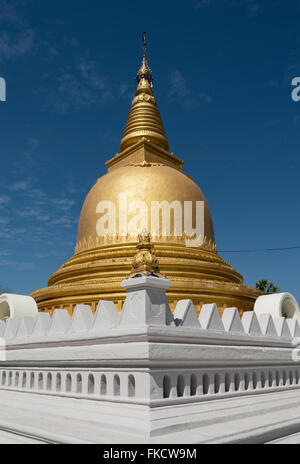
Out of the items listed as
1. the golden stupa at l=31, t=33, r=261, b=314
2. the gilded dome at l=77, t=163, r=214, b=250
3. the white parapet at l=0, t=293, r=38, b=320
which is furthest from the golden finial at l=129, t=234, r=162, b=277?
the gilded dome at l=77, t=163, r=214, b=250

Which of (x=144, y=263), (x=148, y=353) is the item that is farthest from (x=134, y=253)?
(x=148, y=353)

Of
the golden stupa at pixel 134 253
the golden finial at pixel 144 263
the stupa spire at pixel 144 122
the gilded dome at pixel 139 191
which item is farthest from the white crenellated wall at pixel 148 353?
the stupa spire at pixel 144 122

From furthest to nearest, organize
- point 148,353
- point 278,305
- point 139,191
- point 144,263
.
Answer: point 139,191 < point 278,305 < point 144,263 < point 148,353

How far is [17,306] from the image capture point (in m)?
14.3

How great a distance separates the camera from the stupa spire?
956 inches

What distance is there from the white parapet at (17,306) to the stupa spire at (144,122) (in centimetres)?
1269

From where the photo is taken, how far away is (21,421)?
24.4 ft

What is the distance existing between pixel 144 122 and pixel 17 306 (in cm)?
1455

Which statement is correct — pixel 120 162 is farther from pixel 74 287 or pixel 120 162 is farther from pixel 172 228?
pixel 74 287

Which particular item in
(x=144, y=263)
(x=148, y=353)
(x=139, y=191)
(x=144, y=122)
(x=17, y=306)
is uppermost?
(x=144, y=122)

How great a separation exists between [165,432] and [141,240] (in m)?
3.47

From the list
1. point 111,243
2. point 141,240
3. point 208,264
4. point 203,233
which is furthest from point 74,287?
point 141,240

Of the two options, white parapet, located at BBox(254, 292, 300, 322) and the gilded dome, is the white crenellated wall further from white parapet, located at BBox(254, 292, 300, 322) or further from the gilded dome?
the gilded dome

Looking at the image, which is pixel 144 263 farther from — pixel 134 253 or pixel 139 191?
pixel 139 191
